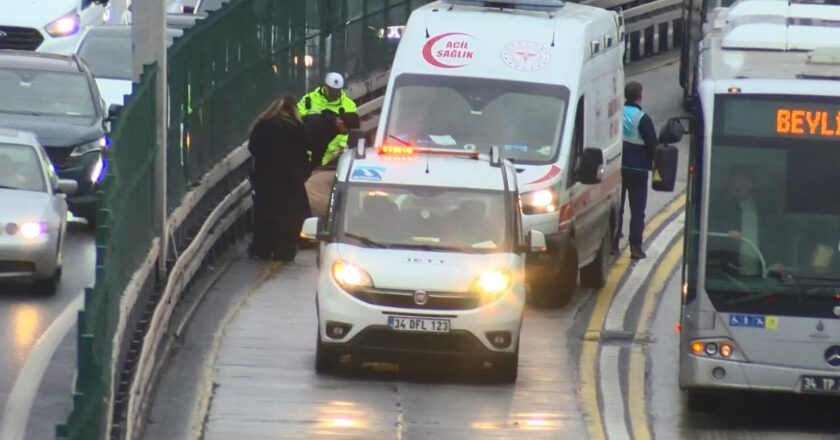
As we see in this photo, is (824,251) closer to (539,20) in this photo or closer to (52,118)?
(539,20)

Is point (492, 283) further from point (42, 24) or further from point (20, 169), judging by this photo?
point (42, 24)

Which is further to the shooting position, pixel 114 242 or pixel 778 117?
pixel 778 117

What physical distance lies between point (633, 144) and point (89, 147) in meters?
6.22

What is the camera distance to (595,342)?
1905 centimetres

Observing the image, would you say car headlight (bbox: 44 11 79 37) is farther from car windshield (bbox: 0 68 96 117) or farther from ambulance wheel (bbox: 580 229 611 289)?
ambulance wheel (bbox: 580 229 611 289)

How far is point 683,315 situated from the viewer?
635 inches

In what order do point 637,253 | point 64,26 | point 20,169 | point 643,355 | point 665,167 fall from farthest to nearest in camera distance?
point 64,26
point 637,253
point 20,169
point 643,355
point 665,167

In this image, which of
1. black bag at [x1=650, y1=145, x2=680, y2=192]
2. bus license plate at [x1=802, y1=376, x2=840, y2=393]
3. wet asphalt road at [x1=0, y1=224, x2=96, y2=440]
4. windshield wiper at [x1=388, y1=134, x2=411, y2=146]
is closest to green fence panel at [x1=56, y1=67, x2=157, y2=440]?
wet asphalt road at [x1=0, y1=224, x2=96, y2=440]

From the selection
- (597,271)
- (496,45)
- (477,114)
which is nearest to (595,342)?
(477,114)

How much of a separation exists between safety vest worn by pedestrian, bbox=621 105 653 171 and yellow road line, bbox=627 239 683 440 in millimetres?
1119

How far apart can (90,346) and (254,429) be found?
493 cm

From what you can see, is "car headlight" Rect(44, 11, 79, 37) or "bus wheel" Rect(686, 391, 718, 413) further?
"car headlight" Rect(44, 11, 79, 37)

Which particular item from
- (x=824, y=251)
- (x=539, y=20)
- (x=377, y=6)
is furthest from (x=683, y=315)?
(x=377, y=6)

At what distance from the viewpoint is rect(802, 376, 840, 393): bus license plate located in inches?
614
